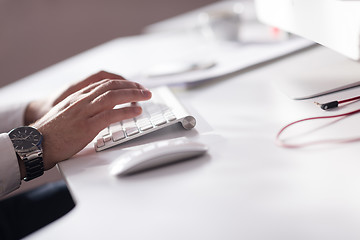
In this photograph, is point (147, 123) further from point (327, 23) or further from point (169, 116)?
point (327, 23)

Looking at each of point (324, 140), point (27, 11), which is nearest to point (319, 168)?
point (324, 140)

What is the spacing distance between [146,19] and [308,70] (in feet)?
5.41

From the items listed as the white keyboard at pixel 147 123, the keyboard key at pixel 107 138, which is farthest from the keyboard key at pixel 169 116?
the keyboard key at pixel 107 138

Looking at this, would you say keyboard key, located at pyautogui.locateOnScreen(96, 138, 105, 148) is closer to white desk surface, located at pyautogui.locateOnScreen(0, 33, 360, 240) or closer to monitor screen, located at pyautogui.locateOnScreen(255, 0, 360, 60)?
white desk surface, located at pyautogui.locateOnScreen(0, 33, 360, 240)

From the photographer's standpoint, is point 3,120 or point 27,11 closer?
point 3,120

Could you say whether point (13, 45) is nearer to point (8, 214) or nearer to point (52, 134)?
point (8, 214)

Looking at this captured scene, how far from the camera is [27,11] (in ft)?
7.07

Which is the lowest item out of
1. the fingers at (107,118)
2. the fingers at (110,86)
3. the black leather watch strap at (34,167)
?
the black leather watch strap at (34,167)

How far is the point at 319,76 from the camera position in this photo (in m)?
0.90

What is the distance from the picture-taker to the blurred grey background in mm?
2148

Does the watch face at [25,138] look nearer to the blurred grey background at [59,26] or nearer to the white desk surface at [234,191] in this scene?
the white desk surface at [234,191]

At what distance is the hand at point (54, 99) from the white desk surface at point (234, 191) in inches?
10.2

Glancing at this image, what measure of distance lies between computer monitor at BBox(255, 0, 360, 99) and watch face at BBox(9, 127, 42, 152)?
1.56ft

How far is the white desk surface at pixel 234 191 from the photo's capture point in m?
0.51
